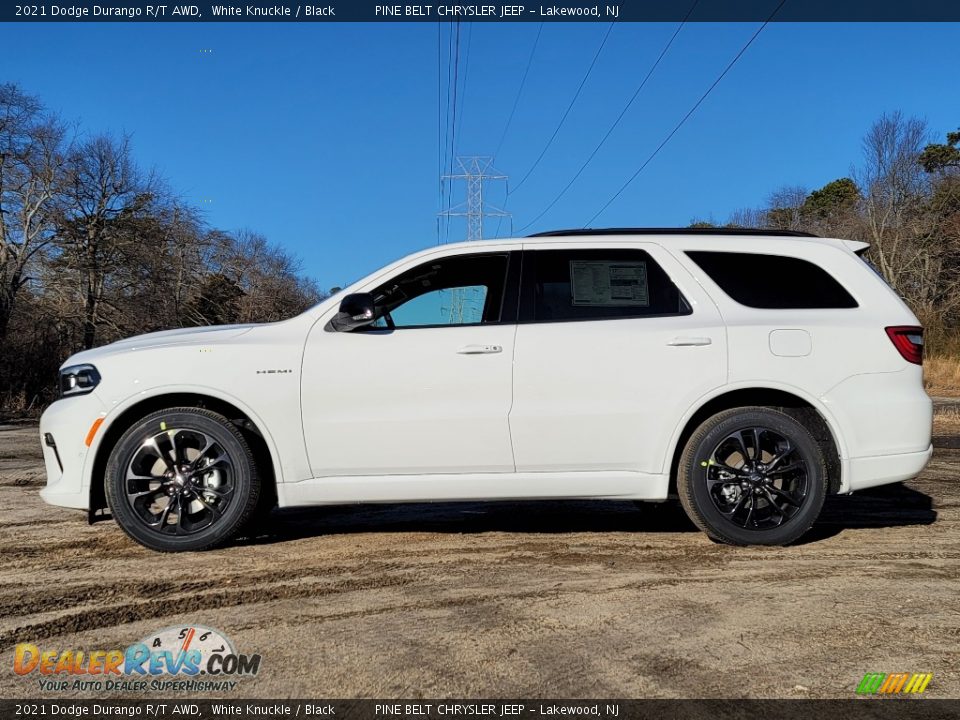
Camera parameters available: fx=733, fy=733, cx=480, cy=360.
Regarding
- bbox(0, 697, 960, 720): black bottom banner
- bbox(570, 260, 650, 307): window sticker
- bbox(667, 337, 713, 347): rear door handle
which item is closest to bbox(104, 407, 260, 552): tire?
bbox(0, 697, 960, 720): black bottom banner

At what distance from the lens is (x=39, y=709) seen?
7.97 ft

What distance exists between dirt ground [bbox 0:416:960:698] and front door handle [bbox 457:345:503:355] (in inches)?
45.6

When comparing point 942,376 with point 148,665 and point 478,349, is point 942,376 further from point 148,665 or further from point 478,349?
point 148,665

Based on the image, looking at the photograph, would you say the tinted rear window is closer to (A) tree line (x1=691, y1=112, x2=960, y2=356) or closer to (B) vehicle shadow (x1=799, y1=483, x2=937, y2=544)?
(B) vehicle shadow (x1=799, y1=483, x2=937, y2=544)

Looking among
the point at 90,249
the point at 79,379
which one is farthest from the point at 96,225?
the point at 79,379

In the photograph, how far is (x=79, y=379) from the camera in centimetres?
429

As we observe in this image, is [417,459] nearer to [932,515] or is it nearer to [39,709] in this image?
[39,709]

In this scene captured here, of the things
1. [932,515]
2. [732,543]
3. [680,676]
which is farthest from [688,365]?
[932,515]

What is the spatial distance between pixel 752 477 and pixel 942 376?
64.2ft

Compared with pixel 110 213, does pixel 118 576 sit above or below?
below

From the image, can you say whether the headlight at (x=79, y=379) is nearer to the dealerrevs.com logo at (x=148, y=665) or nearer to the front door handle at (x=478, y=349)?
the dealerrevs.com logo at (x=148, y=665)

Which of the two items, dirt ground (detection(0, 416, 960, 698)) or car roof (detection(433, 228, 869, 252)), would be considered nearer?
dirt ground (detection(0, 416, 960, 698))

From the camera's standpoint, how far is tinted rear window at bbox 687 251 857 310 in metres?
4.46

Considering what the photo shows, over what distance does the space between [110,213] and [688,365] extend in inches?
1075
